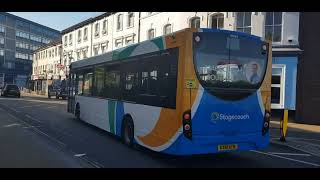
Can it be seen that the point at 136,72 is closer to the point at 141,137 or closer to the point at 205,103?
the point at 141,137

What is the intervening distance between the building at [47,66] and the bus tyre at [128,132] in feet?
167

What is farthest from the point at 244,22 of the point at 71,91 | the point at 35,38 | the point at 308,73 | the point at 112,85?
the point at 35,38

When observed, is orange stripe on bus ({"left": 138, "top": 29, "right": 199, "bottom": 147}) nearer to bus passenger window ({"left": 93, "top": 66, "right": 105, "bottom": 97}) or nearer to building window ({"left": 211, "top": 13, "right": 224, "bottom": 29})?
bus passenger window ({"left": 93, "top": 66, "right": 105, "bottom": 97})

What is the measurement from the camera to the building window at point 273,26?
24.2 m

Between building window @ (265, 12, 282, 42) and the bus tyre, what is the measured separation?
1532 centimetres

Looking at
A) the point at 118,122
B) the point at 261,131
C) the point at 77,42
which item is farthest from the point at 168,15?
A: the point at 77,42

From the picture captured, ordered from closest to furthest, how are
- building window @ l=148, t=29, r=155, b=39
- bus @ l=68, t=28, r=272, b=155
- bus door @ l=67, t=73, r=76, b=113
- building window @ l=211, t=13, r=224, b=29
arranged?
bus @ l=68, t=28, r=272, b=155 < bus door @ l=67, t=73, r=76, b=113 < building window @ l=211, t=13, r=224, b=29 < building window @ l=148, t=29, r=155, b=39


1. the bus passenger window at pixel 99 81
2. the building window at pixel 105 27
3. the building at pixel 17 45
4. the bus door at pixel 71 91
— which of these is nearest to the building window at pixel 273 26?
the bus door at pixel 71 91

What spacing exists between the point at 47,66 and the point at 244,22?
188ft

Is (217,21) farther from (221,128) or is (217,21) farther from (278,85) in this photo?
(221,128)

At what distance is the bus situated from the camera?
28.3 feet

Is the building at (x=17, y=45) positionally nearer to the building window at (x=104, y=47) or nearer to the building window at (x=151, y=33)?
the building window at (x=104, y=47)

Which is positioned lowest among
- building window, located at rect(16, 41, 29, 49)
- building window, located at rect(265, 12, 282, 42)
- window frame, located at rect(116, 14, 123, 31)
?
building window, located at rect(265, 12, 282, 42)

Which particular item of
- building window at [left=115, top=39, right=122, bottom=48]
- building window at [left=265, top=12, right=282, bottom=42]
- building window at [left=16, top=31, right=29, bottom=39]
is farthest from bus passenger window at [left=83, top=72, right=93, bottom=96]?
building window at [left=16, top=31, right=29, bottom=39]
